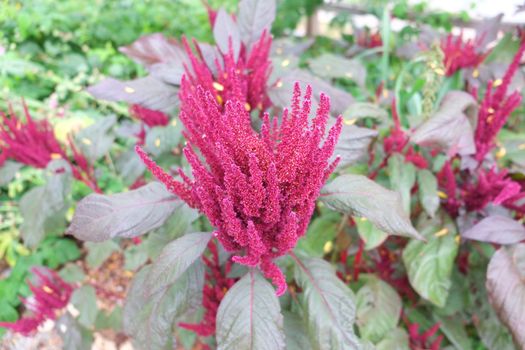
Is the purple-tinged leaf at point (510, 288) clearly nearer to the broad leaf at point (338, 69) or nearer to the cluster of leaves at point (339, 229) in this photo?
the cluster of leaves at point (339, 229)

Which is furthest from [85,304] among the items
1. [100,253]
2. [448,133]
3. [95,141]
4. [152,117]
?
[448,133]

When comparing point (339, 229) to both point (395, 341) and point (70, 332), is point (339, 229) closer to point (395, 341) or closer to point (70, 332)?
point (395, 341)

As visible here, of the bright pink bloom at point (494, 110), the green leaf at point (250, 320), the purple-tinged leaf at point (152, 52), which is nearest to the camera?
the green leaf at point (250, 320)

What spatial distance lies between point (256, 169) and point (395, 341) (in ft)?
2.61

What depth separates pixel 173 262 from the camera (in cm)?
74

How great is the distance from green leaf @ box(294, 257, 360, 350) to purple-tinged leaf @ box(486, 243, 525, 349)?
0.37m

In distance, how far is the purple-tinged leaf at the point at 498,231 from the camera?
971 millimetres

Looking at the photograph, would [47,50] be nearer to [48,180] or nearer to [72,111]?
[72,111]

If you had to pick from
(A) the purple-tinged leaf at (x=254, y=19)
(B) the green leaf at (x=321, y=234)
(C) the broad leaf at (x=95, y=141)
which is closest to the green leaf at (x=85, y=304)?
(C) the broad leaf at (x=95, y=141)

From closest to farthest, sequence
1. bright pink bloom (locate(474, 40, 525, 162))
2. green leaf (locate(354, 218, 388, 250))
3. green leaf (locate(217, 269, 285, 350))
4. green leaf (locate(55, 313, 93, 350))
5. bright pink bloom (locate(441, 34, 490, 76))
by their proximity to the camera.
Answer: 1. green leaf (locate(217, 269, 285, 350))
2. bright pink bloom (locate(474, 40, 525, 162))
3. green leaf (locate(354, 218, 388, 250))
4. green leaf (locate(55, 313, 93, 350))
5. bright pink bloom (locate(441, 34, 490, 76))

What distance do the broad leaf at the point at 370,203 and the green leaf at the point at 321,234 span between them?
385mm

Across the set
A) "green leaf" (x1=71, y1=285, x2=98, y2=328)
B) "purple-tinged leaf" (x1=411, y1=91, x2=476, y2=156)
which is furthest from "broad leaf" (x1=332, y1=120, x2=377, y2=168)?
"green leaf" (x1=71, y1=285, x2=98, y2=328)

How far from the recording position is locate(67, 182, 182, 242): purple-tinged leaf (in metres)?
0.77

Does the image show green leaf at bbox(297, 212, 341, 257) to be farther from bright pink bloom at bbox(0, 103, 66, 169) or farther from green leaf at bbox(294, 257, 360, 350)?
bright pink bloom at bbox(0, 103, 66, 169)
